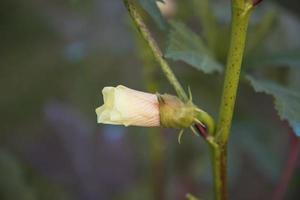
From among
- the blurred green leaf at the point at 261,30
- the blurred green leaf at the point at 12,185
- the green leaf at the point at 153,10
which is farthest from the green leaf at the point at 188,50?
the blurred green leaf at the point at 12,185

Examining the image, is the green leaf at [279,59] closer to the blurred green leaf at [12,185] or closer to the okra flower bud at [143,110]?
the okra flower bud at [143,110]

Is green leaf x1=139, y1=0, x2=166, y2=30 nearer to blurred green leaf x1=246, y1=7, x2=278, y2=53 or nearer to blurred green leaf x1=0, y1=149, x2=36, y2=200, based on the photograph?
blurred green leaf x1=246, y1=7, x2=278, y2=53

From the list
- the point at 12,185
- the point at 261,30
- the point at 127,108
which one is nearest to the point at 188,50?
the point at 127,108

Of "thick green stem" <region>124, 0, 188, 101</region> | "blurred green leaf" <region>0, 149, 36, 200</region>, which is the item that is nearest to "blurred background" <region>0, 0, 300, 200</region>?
"blurred green leaf" <region>0, 149, 36, 200</region>

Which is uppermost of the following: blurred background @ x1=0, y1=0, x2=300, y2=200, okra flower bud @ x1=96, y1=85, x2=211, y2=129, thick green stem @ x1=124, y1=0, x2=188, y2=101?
thick green stem @ x1=124, y1=0, x2=188, y2=101

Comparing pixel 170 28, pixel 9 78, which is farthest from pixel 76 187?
pixel 170 28

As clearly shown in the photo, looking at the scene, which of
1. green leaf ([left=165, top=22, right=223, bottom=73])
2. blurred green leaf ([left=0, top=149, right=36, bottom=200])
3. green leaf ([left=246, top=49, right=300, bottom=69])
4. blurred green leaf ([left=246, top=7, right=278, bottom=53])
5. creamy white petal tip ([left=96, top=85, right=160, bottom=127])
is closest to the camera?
creamy white petal tip ([left=96, top=85, right=160, bottom=127])
